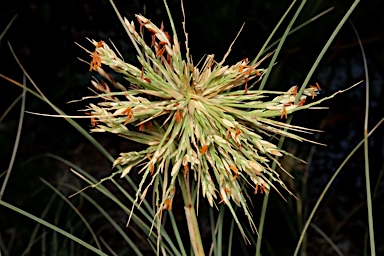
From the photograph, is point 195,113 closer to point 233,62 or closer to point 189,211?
point 189,211

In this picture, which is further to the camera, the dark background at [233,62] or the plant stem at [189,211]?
the dark background at [233,62]

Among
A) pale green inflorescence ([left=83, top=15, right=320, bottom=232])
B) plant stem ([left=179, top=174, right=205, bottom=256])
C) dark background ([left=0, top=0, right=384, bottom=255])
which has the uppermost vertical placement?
dark background ([left=0, top=0, right=384, bottom=255])

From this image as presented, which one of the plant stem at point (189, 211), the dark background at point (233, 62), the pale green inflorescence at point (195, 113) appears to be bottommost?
the plant stem at point (189, 211)

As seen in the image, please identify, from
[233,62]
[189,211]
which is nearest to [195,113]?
[189,211]

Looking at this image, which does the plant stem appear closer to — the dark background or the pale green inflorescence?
the pale green inflorescence

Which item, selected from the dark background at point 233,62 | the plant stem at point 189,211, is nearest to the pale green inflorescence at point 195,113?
the plant stem at point 189,211

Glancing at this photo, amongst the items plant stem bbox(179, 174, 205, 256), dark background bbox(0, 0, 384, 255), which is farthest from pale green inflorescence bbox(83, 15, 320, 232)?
dark background bbox(0, 0, 384, 255)

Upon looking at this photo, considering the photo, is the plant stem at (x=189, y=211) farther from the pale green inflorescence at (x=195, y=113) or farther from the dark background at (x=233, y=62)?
the dark background at (x=233, y=62)

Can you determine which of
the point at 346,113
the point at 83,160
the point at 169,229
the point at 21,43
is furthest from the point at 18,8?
the point at 83,160

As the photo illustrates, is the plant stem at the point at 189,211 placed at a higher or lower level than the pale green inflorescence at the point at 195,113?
lower

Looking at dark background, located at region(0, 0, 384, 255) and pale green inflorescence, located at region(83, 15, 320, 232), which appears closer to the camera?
pale green inflorescence, located at region(83, 15, 320, 232)
